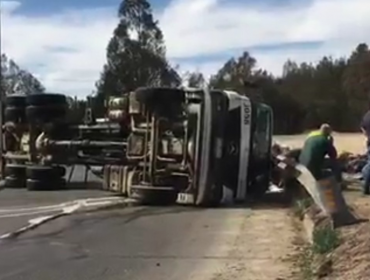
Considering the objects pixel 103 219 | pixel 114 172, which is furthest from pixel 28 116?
pixel 103 219

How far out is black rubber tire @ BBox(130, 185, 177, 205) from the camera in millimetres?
18266

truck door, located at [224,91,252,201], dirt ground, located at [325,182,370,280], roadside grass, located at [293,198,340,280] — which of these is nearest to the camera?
dirt ground, located at [325,182,370,280]

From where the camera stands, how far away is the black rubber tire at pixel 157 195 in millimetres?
18266

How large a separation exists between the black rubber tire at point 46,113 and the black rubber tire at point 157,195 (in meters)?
5.26

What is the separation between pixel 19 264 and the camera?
11109 mm

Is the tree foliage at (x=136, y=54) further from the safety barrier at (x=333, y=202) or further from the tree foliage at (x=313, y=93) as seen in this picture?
the safety barrier at (x=333, y=202)

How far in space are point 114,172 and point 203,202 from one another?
3023mm

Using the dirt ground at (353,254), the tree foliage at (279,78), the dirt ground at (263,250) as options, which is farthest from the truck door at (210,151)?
the tree foliage at (279,78)

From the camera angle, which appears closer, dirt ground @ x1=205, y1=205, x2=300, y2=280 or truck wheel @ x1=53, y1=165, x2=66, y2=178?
dirt ground @ x1=205, y1=205, x2=300, y2=280

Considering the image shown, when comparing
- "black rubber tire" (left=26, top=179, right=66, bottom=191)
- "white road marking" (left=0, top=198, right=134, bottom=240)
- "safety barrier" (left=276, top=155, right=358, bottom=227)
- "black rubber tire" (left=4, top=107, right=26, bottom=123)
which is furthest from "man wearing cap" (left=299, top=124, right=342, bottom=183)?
"black rubber tire" (left=4, top=107, right=26, bottom=123)

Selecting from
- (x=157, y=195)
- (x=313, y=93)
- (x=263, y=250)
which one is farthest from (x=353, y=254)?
(x=313, y=93)

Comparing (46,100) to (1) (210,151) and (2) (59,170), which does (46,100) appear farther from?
(1) (210,151)

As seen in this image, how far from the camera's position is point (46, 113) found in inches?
904

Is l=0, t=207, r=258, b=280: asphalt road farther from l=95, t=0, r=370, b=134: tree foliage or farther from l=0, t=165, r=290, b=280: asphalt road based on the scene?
l=95, t=0, r=370, b=134: tree foliage
